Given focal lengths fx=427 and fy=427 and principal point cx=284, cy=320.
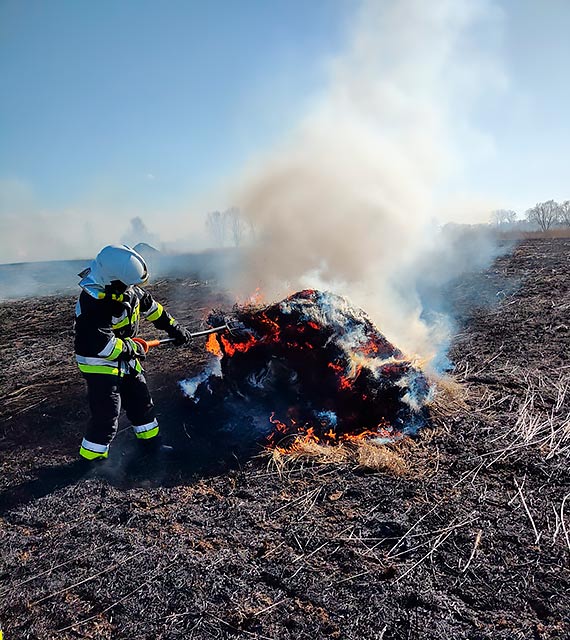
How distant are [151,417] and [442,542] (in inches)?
139

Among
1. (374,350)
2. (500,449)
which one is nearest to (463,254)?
(374,350)

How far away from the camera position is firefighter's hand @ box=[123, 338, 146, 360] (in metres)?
5.07

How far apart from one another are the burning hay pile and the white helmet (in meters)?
1.56

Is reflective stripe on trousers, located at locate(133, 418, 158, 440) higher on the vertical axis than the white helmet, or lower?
lower

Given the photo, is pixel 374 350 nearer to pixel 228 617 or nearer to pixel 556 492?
pixel 556 492

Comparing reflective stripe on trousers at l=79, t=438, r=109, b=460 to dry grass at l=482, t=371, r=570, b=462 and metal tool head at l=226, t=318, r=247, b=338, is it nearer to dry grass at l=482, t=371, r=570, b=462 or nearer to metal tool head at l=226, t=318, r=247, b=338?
metal tool head at l=226, t=318, r=247, b=338

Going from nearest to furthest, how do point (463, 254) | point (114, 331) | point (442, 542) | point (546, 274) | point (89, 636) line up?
point (89, 636) < point (442, 542) < point (114, 331) < point (546, 274) < point (463, 254)

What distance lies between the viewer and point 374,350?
5836 millimetres

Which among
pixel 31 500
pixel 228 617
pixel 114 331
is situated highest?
pixel 114 331

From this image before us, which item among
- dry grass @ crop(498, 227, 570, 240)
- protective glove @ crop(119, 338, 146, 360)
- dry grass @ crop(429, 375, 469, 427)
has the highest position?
dry grass @ crop(498, 227, 570, 240)

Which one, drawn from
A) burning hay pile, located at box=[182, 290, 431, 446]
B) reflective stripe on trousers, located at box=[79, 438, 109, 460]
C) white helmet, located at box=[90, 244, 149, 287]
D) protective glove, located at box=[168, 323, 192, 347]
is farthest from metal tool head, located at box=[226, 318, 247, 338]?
reflective stripe on trousers, located at box=[79, 438, 109, 460]

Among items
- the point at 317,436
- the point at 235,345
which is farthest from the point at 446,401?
the point at 235,345

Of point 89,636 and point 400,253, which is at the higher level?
point 400,253

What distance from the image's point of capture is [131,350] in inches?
201
